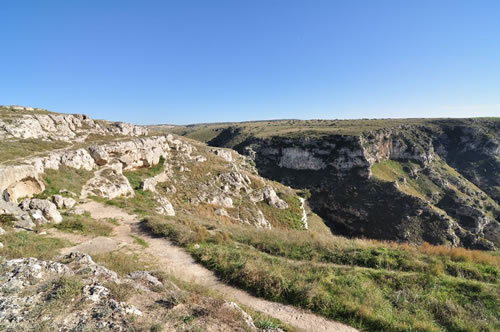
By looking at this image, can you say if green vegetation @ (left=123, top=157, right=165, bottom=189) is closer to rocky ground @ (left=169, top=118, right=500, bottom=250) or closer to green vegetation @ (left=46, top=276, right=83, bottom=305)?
green vegetation @ (left=46, top=276, right=83, bottom=305)

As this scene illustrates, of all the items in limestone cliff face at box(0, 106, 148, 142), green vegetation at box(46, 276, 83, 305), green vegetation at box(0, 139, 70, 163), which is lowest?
green vegetation at box(46, 276, 83, 305)

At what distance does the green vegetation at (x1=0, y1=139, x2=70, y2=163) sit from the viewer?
1787 centimetres

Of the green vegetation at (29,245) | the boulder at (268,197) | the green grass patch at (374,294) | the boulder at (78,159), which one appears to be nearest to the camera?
the green grass patch at (374,294)

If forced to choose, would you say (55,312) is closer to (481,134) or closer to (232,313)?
(232,313)

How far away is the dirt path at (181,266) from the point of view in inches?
269

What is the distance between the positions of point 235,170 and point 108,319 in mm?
35596

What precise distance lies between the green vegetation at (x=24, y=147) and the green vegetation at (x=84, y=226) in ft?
26.7

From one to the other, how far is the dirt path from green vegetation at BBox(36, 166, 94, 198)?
2.33 metres

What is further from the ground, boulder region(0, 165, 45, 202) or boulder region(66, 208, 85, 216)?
boulder region(0, 165, 45, 202)

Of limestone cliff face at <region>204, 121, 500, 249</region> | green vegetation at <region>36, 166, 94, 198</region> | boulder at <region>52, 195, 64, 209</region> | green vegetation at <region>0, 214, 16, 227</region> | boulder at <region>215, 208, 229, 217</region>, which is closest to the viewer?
green vegetation at <region>0, 214, 16, 227</region>

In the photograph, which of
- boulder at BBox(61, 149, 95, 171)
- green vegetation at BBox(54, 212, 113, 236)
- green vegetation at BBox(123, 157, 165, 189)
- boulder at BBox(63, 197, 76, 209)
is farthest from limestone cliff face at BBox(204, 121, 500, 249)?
boulder at BBox(63, 197, 76, 209)

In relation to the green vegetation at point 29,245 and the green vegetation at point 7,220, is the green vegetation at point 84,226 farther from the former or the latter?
the green vegetation at point 7,220

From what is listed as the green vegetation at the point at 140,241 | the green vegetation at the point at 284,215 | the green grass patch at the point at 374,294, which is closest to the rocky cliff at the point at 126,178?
the green vegetation at the point at 284,215

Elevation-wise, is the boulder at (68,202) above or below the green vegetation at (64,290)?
below
